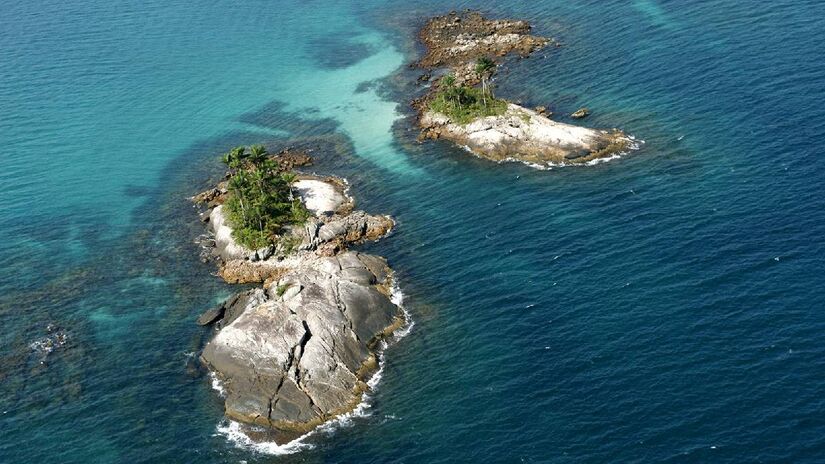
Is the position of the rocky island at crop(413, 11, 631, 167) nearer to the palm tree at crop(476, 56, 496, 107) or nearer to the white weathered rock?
the palm tree at crop(476, 56, 496, 107)

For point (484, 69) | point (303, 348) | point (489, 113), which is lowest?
point (303, 348)

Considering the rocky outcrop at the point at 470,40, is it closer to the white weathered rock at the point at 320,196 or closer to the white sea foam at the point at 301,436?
the white weathered rock at the point at 320,196

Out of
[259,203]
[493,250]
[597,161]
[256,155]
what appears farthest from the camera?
[597,161]

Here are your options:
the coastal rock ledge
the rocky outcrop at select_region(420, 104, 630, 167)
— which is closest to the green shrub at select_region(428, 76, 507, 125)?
the rocky outcrop at select_region(420, 104, 630, 167)

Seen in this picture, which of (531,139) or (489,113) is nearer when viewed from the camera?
(531,139)

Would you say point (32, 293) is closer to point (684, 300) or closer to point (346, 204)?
point (346, 204)

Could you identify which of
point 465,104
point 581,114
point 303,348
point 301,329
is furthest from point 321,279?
point 581,114

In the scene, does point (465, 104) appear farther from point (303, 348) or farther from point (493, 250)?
point (303, 348)

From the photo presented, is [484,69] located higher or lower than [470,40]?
lower
